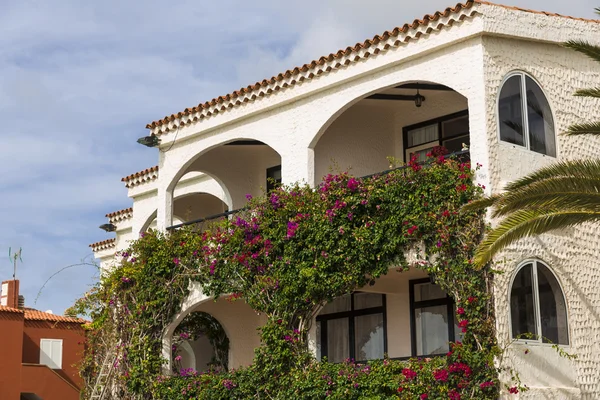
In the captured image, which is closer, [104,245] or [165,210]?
[165,210]

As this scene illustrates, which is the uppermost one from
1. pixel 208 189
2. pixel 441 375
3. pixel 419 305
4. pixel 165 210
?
pixel 208 189

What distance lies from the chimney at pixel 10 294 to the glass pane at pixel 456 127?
17.3 m

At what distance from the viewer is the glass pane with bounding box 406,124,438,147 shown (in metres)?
19.5

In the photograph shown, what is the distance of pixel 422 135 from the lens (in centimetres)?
1986

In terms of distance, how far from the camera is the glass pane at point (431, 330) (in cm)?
1814

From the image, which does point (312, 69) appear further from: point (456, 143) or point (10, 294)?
point (10, 294)

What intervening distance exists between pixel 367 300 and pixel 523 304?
198 inches

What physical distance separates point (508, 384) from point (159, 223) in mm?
9676

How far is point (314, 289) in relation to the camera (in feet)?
55.7

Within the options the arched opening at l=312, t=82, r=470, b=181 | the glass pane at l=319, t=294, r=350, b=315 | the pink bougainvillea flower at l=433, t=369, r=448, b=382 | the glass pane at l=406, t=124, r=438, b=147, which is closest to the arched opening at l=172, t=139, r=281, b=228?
the arched opening at l=312, t=82, r=470, b=181

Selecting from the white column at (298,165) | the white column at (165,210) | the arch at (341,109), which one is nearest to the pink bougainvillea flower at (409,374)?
the white column at (298,165)

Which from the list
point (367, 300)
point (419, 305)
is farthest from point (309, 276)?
point (367, 300)

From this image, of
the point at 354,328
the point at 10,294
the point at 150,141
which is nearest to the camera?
the point at 354,328

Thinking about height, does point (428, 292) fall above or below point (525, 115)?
below
